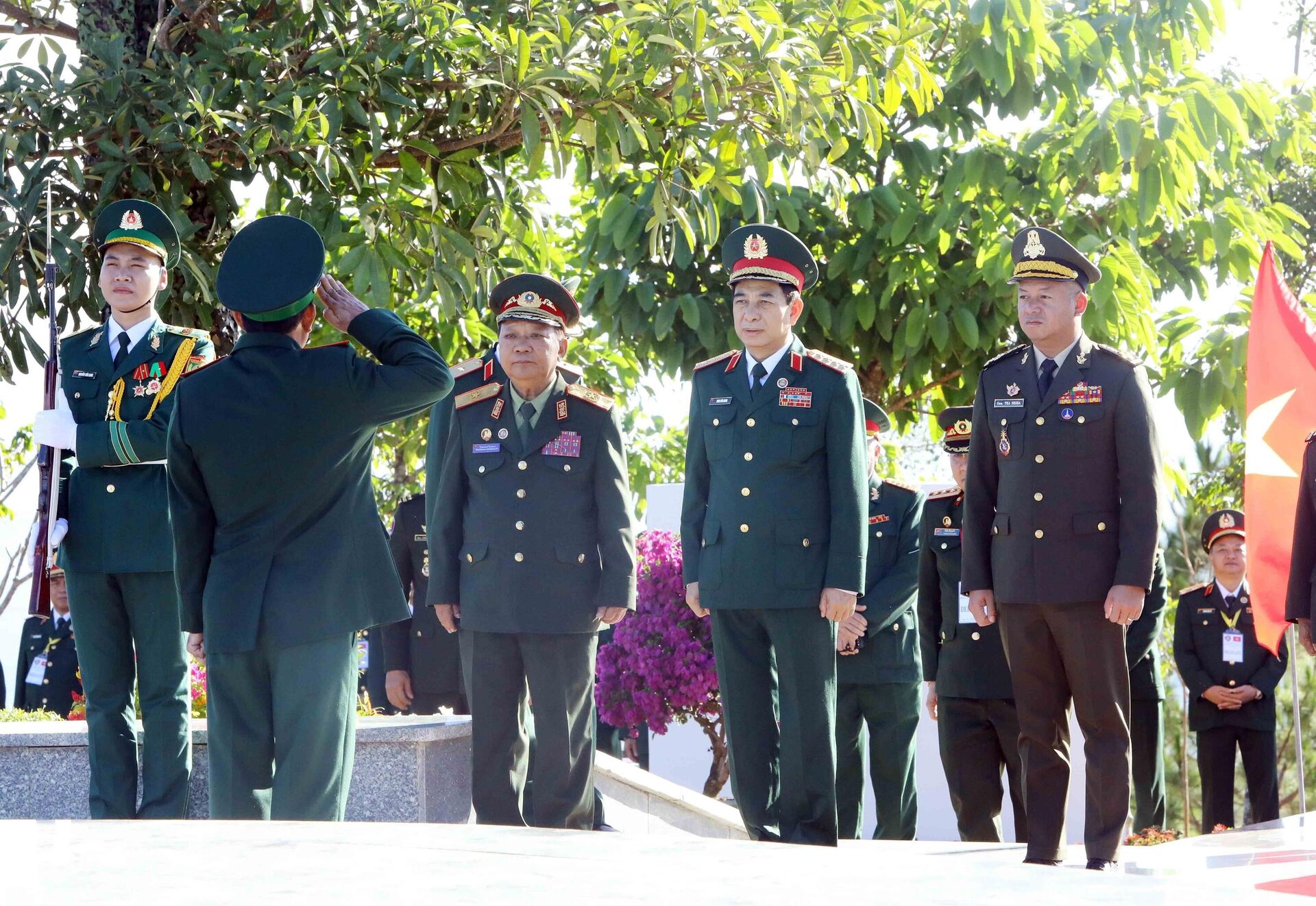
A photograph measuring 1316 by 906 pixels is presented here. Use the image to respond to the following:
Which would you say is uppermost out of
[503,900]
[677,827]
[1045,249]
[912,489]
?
[1045,249]

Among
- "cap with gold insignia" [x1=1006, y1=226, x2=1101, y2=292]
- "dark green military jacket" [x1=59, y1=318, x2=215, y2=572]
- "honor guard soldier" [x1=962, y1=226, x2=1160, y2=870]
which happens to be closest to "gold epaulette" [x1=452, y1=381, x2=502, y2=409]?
"dark green military jacket" [x1=59, y1=318, x2=215, y2=572]

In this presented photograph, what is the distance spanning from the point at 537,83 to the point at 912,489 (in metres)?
2.70

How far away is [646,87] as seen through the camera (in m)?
6.07

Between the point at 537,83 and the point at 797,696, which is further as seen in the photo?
the point at 537,83

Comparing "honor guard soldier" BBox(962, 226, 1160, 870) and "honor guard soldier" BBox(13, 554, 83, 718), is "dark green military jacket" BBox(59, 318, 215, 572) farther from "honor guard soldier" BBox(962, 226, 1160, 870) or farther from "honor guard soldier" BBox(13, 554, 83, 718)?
"honor guard soldier" BBox(13, 554, 83, 718)

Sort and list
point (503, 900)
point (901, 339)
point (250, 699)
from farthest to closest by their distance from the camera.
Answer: point (901, 339)
point (250, 699)
point (503, 900)

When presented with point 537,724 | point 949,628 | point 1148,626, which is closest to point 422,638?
point 949,628

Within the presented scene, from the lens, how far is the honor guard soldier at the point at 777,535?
4832 millimetres

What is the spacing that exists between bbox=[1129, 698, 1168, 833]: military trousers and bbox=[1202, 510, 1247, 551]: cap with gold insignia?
136 centimetres

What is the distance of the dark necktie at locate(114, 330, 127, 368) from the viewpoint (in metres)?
4.93

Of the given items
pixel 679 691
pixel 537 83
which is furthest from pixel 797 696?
pixel 679 691

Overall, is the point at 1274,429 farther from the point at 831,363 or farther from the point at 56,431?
the point at 56,431

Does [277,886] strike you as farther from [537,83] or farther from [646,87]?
[646,87]

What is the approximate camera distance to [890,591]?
22.8 ft
